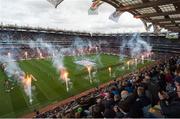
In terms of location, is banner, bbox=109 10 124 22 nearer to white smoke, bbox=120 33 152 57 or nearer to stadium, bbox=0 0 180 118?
stadium, bbox=0 0 180 118

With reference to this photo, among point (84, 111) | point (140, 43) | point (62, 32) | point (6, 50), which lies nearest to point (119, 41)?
point (140, 43)

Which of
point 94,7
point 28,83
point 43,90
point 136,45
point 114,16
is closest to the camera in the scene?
point 94,7

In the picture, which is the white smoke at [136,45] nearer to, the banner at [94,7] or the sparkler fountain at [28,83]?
the sparkler fountain at [28,83]

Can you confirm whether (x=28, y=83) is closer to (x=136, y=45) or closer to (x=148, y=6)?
(x=148, y=6)

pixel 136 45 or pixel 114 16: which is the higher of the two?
pixel 114 16

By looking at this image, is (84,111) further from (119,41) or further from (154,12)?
(119,41)

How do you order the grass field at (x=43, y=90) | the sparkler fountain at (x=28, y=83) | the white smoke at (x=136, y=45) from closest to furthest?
the grass field at (x=43, y=90) < the sparkler fountain at (x=28, y=83) < the white smoke at (x=136, y=45)

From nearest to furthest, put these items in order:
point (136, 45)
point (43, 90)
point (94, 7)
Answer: point (94, 7) → point (43, 90) → point (136, 45)

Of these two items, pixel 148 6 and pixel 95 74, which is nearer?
pixel 148 6

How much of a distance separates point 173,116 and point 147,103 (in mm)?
2397

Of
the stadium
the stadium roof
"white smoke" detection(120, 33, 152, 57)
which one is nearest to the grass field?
the stadium

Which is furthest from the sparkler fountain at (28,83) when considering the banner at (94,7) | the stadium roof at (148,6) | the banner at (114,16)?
the stadium roof at (148,6)

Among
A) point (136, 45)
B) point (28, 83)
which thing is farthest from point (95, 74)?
point (136, 45)

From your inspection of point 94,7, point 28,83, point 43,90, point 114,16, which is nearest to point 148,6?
point 94,7
